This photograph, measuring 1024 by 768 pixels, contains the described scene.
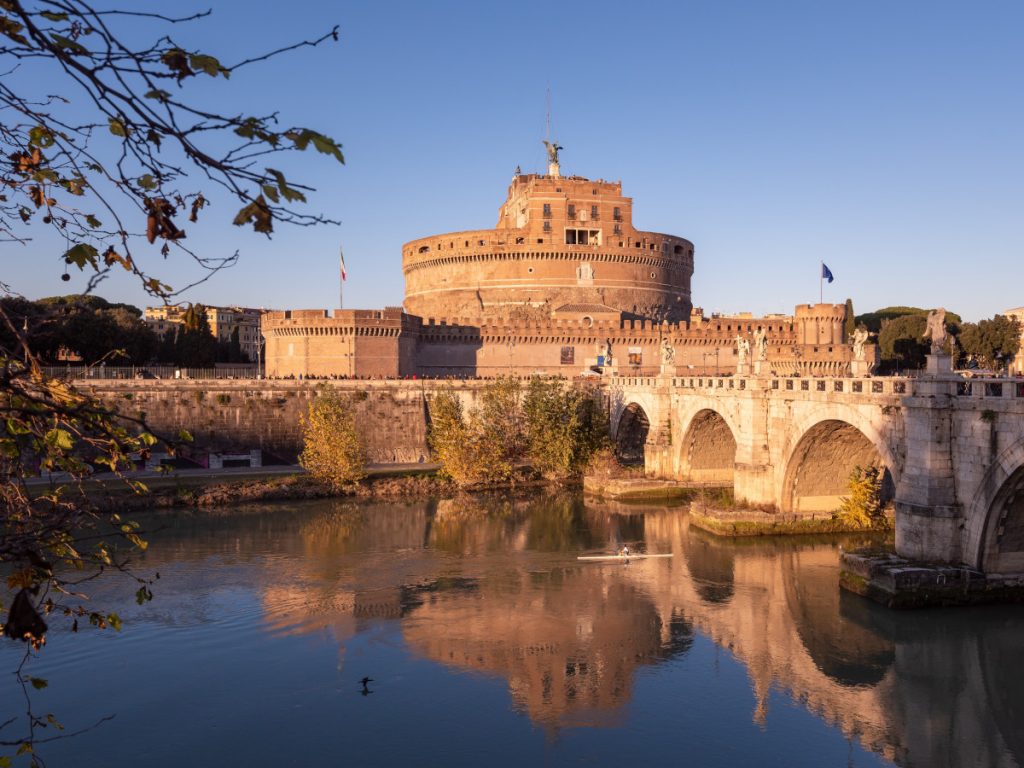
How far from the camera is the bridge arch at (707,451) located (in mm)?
34500

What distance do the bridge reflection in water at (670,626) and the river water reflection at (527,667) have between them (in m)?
0.06

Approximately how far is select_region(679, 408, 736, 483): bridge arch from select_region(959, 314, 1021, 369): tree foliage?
91.6 ft

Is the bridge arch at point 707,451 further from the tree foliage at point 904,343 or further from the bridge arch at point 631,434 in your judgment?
the tree foliage at point 904,343

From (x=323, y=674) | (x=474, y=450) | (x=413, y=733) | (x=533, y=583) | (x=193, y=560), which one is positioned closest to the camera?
(x=413, y=733)

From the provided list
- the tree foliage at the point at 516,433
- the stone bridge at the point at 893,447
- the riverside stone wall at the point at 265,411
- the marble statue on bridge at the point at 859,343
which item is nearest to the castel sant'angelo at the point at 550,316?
the riverside stone wall at the point at 265,411

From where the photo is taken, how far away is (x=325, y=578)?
72.4ft

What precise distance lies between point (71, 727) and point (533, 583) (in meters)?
11.4

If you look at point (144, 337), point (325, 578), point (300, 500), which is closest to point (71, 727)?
point (325, 578)

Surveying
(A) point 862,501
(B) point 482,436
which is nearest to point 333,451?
(B) point 482,436

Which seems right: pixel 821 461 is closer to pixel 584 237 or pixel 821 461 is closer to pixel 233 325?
pixel 584 237

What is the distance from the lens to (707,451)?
35.5 metres

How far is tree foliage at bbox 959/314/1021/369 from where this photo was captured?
54.0 m

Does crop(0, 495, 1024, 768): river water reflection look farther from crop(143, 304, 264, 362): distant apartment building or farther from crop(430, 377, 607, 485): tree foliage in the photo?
crop(143, 304, 264, 362): distant apartment building

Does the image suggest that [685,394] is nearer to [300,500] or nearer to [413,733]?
[300,500]
